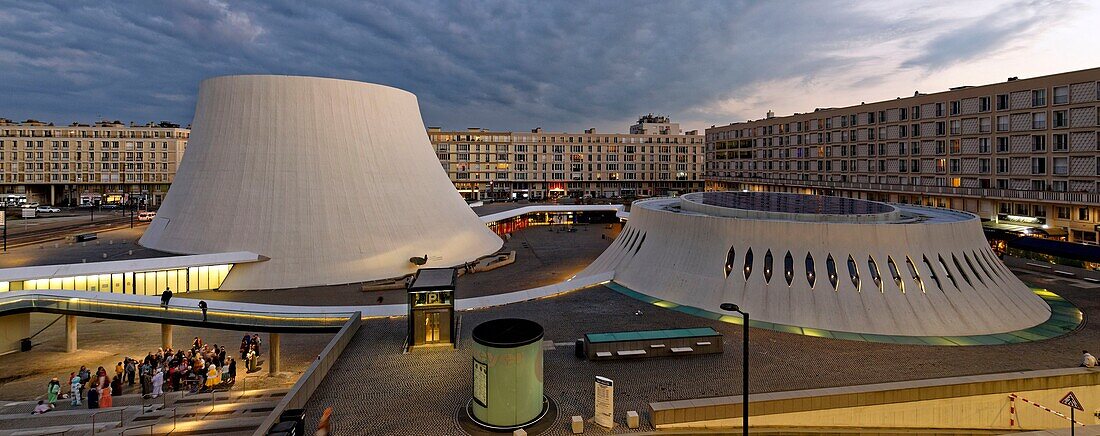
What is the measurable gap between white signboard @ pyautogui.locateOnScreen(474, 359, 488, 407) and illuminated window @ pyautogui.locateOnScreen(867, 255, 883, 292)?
19258mm

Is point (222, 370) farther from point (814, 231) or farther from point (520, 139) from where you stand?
point (520, 139)

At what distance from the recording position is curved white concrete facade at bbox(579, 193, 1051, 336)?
22.1 meters

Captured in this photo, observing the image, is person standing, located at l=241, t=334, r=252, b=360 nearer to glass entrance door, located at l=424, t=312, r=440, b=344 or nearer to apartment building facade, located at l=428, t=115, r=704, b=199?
glass entrance door, located at l=424, t=312, r=440, b=344

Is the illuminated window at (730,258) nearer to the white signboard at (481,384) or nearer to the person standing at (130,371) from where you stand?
the white signboard at (481,384)

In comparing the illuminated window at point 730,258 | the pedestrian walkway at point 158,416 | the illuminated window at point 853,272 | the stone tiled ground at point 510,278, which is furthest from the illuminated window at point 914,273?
the pedestrian walkway at point 158,416

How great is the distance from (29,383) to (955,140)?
86571mm

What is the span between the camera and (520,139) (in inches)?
4446

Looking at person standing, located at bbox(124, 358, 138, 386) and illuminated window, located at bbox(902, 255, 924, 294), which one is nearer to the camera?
person standing, located at bbox(124, 358, 138, 386)

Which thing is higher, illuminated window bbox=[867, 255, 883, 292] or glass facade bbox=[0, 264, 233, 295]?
illuminated window bbox=[867, 255, 883, 292]

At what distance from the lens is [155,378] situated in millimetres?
19406

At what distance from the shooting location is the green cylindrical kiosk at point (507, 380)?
13.4 metres

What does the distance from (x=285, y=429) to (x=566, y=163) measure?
10550cm

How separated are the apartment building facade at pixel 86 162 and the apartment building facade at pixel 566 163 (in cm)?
5545

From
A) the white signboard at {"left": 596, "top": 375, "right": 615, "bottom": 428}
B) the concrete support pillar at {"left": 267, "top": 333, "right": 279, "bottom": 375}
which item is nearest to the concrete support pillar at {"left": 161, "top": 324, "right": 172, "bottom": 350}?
the concrete support pillar at {"left": 267, "top": 333, "right": 279, "bottom": 375}
